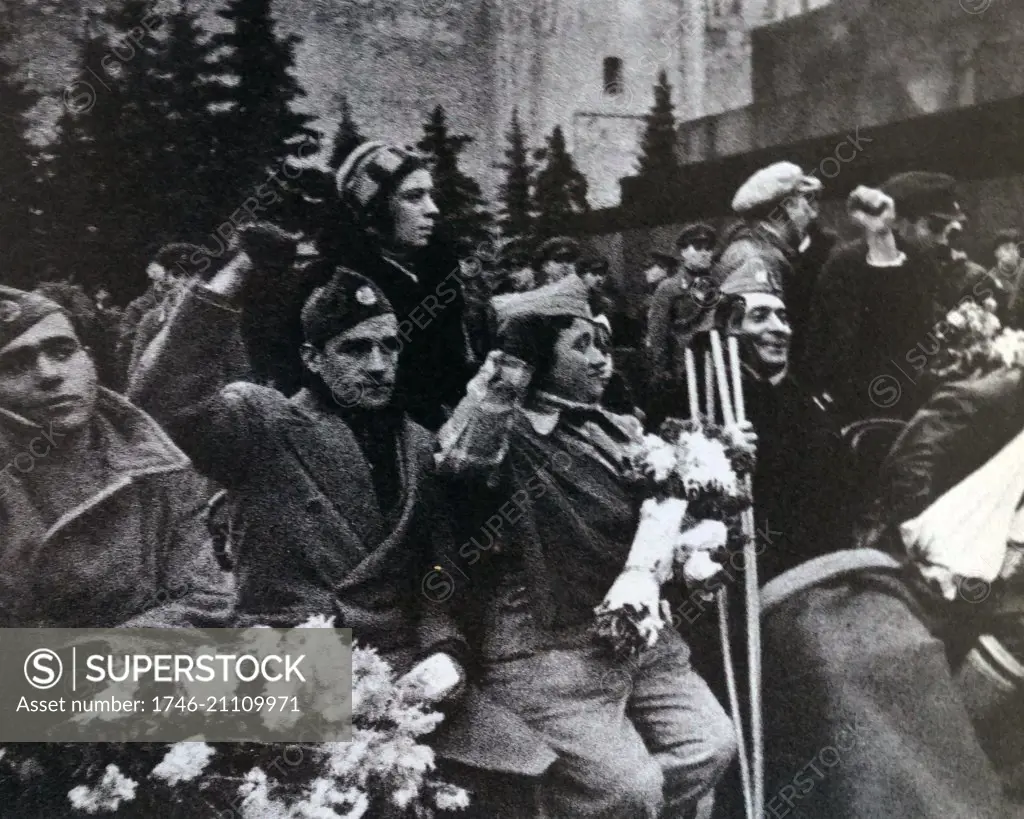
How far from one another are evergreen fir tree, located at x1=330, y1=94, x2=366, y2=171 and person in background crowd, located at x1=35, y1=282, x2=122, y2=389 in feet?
3.17

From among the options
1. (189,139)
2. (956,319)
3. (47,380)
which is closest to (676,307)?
(956,319)

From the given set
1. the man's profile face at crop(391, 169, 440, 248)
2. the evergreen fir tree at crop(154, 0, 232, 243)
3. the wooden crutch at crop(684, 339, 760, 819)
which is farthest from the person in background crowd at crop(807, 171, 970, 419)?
the evergreen fir tree at crop(154, 0, 232, 243)

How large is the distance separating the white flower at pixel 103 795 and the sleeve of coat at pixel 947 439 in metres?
2.89

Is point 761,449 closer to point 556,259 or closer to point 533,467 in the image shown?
point 533,467

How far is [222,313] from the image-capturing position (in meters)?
2.99

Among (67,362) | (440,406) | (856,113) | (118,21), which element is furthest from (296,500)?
(856,113)

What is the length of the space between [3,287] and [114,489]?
0.81m

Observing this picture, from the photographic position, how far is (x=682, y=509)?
122 inches

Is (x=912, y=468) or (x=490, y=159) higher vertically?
(x=490, y=159)

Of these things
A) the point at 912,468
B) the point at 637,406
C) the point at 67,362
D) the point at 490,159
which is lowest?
the point at 912,468

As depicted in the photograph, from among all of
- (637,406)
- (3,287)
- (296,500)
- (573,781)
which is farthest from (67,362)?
(573,781)

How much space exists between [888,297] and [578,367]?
3.95ft

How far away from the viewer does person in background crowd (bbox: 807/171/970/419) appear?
10.3 feet

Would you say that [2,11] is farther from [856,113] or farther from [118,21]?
[856,113]
